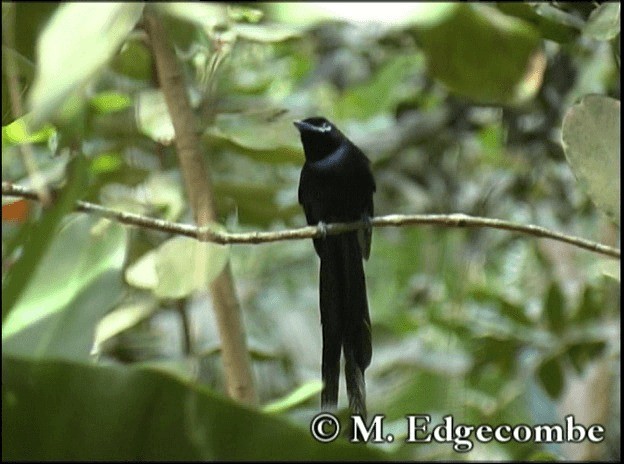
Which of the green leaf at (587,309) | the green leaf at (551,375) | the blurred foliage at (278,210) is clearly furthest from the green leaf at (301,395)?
the green leaf at (587,309)

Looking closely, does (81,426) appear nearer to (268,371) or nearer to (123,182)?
(123,182)

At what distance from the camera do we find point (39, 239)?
0.91 feet

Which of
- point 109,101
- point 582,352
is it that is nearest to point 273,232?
point 109,101

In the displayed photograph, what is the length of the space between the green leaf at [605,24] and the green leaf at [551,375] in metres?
0.43

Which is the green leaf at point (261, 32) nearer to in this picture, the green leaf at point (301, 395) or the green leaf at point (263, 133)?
the green leaf at point (263, 133)

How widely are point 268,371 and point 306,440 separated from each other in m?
0.32

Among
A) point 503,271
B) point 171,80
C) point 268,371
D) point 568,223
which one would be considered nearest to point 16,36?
point 171,80

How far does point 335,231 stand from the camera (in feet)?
1.20

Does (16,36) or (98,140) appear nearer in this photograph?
(16,36)

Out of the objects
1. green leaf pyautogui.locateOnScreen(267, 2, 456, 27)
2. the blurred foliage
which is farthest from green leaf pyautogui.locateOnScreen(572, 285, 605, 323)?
green leaf pyautogui.locateOnScreen(267, 2, 456, 27)

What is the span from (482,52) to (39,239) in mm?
261

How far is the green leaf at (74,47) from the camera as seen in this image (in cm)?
24

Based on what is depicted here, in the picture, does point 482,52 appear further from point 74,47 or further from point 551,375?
point 551,375

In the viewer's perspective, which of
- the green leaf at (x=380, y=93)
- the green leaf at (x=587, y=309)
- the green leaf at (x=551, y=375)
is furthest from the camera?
the green leaf at (x=587, y=309)
